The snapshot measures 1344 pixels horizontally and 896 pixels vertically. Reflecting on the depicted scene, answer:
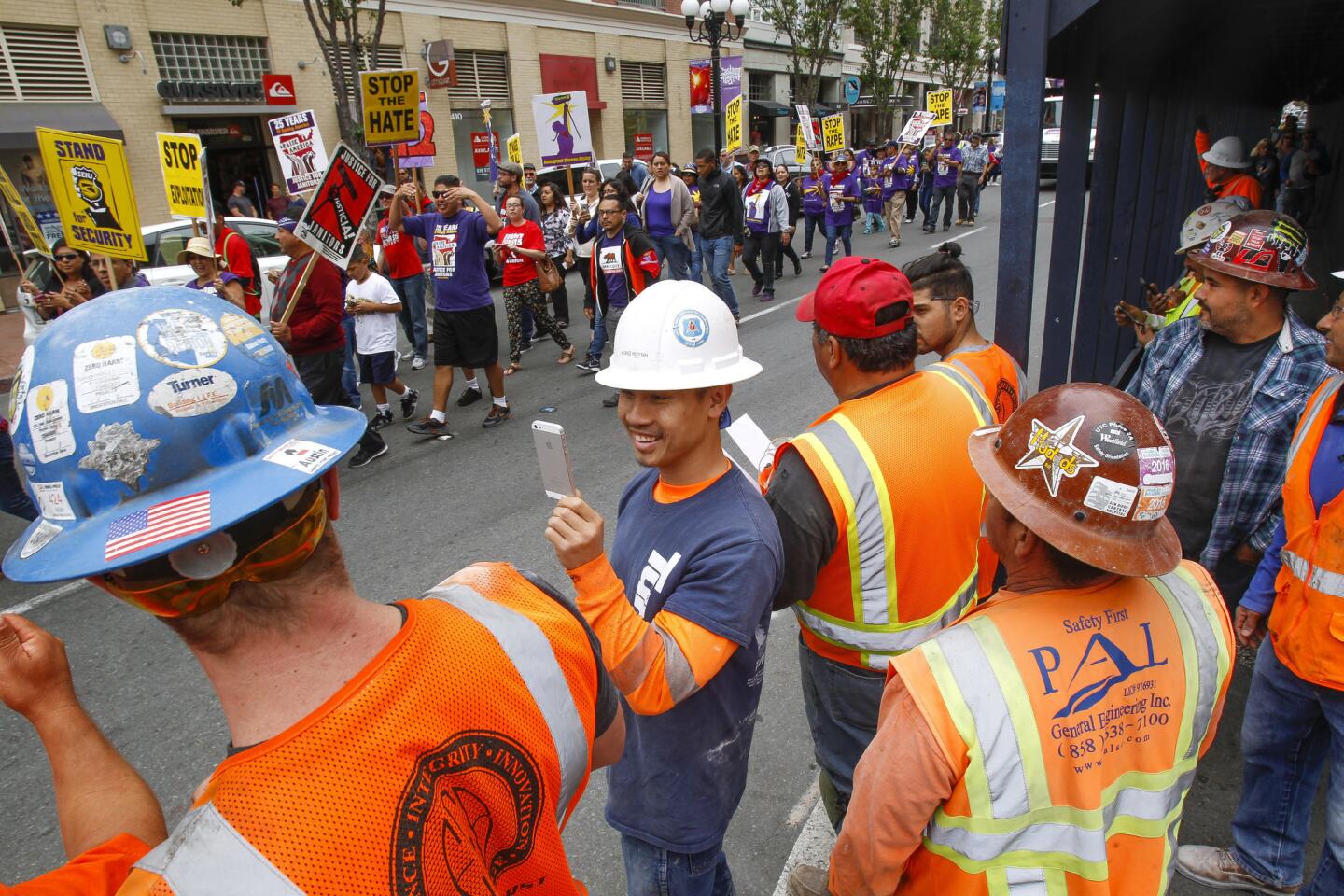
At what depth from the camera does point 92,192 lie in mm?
6180

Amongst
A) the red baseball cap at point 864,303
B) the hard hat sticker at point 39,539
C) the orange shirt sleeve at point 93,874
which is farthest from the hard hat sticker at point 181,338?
the red baseball cap at point 864,303

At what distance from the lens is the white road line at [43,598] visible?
4504 millimetres

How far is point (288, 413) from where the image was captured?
3.57ft

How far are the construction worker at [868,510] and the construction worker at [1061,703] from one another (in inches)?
21.3

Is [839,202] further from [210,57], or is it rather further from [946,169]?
[210,57]

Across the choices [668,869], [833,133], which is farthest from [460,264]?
[833,133]

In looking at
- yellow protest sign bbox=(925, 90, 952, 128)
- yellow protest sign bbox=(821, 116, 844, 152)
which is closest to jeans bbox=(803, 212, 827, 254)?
yellow protest sign bbox=(821, 116, 844, 152)

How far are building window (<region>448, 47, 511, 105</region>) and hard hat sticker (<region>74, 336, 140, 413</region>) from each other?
2394cm

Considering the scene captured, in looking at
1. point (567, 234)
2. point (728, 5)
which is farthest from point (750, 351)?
point (728, 5)

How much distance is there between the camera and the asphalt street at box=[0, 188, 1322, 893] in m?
2.84

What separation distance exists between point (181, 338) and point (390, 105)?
7.84m

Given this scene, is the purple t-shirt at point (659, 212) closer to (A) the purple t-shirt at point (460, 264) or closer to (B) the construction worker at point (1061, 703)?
(A) the purple t-shirt at point (460, 264)

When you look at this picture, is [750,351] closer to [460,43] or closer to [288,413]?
[288,413]

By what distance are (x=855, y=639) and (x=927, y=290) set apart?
5.56 feet
